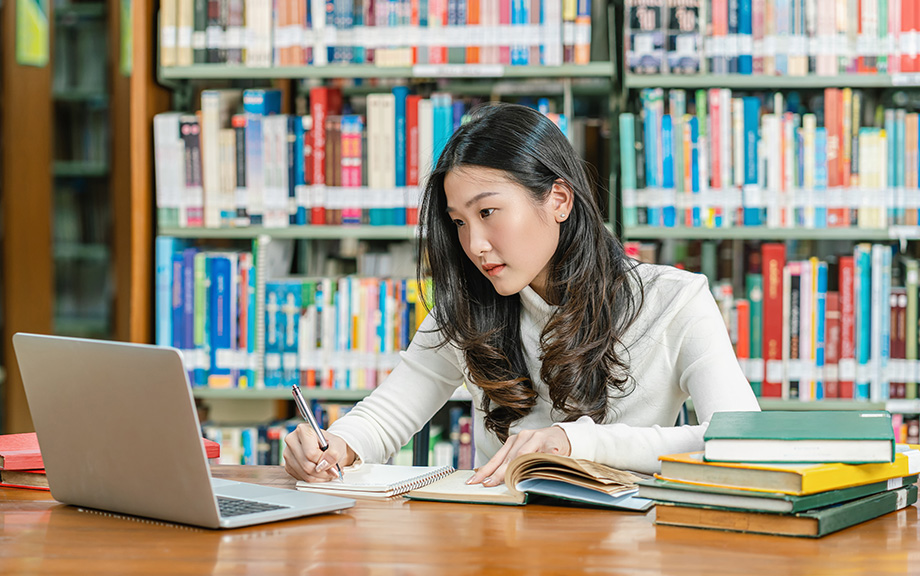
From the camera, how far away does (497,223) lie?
4.58ft

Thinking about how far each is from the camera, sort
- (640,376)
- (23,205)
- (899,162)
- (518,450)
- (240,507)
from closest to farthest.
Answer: (240,507) < (518,450) < (640,376) < (899,162) < (23,205)

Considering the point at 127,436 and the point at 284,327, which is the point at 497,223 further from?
the point at 284,327

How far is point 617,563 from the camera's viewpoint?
845 millimetres

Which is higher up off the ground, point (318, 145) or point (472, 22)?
point (472, 22)

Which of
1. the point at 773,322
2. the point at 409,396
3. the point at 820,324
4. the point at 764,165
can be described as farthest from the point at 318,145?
the point at 820,324

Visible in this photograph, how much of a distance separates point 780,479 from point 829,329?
1.47 metres

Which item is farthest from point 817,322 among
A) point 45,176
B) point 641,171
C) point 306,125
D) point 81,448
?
point 45,176

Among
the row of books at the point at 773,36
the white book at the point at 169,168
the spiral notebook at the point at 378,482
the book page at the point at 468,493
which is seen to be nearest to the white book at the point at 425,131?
the row of books at the point at 773,36

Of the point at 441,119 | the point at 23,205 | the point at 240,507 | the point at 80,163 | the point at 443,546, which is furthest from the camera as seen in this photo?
the point at 80,163

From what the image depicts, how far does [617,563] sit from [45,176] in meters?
2.83

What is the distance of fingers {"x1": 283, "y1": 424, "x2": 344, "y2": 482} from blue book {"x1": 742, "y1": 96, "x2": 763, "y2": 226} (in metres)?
1.40

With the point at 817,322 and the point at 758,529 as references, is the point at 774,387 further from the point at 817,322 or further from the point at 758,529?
the point at 758,529

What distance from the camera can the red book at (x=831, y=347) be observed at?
2258mm

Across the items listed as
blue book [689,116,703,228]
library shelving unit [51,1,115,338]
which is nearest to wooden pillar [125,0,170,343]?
library shelving unit [51,1,115,338]
